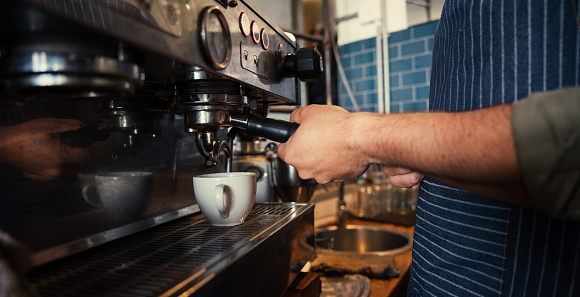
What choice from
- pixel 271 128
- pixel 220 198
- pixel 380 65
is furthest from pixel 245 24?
pixel 380 65

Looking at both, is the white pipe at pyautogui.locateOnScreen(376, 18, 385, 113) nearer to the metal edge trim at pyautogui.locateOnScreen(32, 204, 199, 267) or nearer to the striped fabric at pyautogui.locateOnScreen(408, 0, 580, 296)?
the striped fabric at pyautogui.locateOnScreen(408, 0, 580, 296)

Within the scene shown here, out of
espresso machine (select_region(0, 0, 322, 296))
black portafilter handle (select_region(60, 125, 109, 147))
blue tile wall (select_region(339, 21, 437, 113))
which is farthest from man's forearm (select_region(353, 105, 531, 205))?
blue tile wall (select_region(339, 21, 437, 113))

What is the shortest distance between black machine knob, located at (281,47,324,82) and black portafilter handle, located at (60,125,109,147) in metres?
0.29

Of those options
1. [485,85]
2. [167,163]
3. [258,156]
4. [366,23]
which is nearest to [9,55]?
[167,163]

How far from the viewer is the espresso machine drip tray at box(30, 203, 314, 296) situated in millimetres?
349

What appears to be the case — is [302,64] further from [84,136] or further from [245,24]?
[84,136]

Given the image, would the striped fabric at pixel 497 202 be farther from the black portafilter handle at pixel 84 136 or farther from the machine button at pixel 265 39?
the black portafilter handle at pixel 84 136

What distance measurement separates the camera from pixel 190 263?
0.40 metres

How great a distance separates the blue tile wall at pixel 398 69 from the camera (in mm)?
1921

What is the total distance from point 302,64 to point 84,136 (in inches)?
13.2

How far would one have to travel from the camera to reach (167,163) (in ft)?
2.12

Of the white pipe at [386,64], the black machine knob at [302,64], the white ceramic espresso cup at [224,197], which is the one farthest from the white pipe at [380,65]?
the white ceramic espresso cup at [224,197]

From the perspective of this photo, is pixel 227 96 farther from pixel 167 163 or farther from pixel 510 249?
pixel 510 249

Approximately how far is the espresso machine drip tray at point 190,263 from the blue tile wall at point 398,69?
5.02 feet
